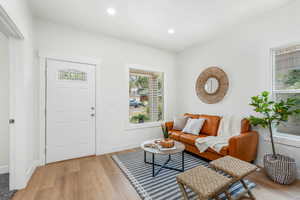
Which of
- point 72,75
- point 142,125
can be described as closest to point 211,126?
point 142,125

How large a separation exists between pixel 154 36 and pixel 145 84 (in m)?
1.28

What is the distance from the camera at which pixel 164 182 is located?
2006 millimetres

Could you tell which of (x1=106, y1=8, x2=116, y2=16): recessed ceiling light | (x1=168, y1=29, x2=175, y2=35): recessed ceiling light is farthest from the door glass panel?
(x1=168, y1=29, x2=175, y2=35): recessed ceiling light

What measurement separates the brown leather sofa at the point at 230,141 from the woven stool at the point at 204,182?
849mm

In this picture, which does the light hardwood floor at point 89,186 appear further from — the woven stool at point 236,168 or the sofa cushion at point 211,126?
the sofa cushion at point 211,126

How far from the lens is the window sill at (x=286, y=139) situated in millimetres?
2107

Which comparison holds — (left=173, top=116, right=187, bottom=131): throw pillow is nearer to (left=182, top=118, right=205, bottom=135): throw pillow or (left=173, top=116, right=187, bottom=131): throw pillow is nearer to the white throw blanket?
(left=182, top=118, right=205, bottom=135): throw pillow

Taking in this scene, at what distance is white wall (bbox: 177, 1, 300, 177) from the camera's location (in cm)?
223

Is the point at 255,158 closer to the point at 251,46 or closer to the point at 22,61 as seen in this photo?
the point at 251,46

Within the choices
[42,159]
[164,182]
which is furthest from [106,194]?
[42,159]

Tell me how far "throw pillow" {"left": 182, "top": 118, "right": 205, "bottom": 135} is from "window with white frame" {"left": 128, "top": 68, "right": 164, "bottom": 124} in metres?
1.06

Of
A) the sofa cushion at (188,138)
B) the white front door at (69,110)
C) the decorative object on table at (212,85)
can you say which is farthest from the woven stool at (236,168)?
the white front door at (69,110)

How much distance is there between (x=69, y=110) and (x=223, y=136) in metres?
3.10

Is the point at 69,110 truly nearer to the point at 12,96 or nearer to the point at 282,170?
the point at 12,96
